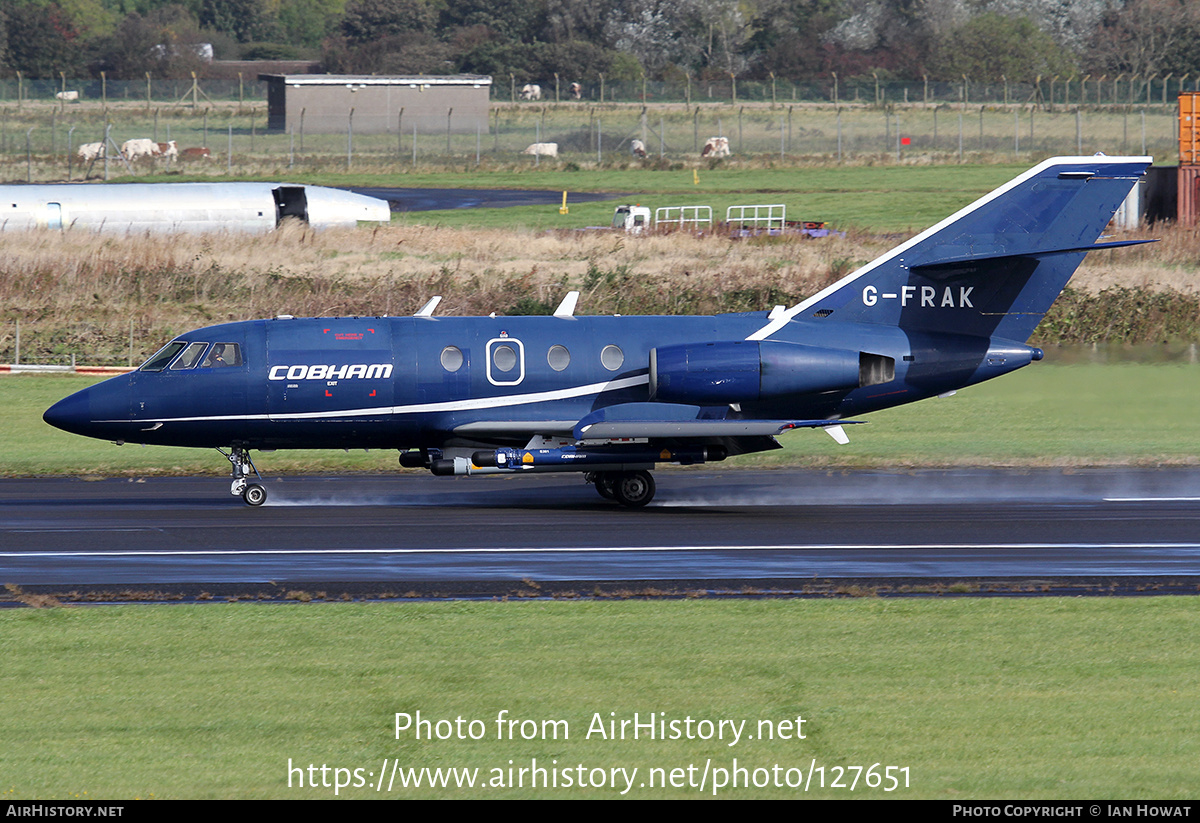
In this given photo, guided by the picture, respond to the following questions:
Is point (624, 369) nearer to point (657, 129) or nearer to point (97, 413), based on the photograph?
point (97, 413)

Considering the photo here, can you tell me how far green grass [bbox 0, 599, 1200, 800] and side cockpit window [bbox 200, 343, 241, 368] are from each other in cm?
783

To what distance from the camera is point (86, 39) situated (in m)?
155

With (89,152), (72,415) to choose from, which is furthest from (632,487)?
(89,152)

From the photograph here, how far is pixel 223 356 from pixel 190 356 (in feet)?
1.69

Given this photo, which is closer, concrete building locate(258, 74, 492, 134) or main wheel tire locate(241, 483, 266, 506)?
main wheel tire locate(241, 483, 266, 506)

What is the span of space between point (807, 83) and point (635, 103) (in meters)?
27.2

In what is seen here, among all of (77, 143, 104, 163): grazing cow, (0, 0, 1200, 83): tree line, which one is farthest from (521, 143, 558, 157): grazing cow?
(0, 0, 1200, 83): tree line

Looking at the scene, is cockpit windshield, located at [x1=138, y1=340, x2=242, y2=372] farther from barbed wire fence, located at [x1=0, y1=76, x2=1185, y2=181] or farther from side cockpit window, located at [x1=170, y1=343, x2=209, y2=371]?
barbed wire fence, located at [x1=0, y1=76, x2=1185, y2=181]

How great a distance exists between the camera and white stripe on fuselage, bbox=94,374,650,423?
22516 millimetres

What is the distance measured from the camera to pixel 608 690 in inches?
471

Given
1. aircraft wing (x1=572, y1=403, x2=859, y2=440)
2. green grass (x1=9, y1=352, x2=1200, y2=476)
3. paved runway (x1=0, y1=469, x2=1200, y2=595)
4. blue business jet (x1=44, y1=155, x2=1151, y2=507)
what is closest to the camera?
paved runway (x1=0, y1=469, x2=1200, y2=595)

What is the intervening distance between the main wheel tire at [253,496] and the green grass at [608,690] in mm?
7457
